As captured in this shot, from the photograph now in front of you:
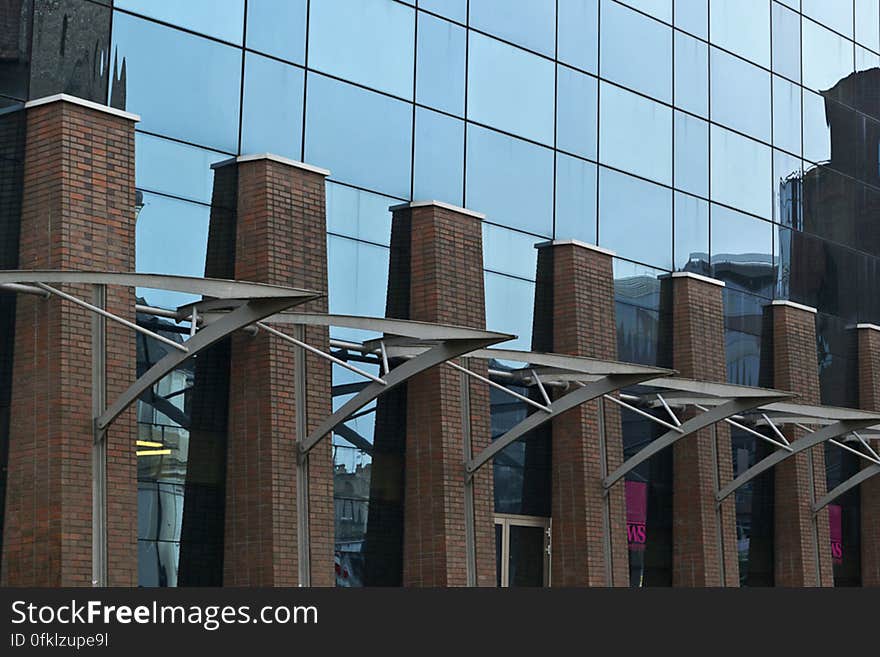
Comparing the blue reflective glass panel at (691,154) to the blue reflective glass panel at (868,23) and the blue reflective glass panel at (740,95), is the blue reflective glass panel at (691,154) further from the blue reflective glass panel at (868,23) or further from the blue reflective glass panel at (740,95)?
the blue reflective glass panel at (868,23)

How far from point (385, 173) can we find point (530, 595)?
10.0 m

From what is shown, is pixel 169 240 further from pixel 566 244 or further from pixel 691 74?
pixel 691 74

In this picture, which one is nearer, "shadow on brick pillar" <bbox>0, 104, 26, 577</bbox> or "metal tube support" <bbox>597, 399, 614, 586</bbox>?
"shadow on brick pillar" <bbox>0, 104, 26, 577</bbox>

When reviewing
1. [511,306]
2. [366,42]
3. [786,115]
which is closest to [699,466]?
[511,306]

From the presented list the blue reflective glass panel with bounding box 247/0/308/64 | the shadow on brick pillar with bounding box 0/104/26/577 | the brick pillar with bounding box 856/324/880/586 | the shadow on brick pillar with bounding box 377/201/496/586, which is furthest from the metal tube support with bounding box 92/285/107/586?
the brick pillar with bounding box 856/324/880/586

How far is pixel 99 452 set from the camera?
55.6 feet

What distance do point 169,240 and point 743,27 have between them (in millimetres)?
15360

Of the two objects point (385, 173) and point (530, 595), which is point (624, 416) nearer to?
point (385, 173)

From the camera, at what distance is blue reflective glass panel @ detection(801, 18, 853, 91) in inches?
1268

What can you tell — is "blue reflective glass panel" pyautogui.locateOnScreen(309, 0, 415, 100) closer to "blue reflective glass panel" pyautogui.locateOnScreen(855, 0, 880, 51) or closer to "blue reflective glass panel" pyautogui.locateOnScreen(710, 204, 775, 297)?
"blue reflective glass panel" pyautogui.locateOnScreen(710, 204, 775, 297)

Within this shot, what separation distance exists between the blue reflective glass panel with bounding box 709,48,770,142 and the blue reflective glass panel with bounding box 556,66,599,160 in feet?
12.6

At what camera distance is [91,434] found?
16.9 metres

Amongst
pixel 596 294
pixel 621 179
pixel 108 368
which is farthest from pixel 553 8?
pixel 108 368

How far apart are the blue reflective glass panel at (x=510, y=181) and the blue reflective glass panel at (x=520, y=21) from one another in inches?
68.2
